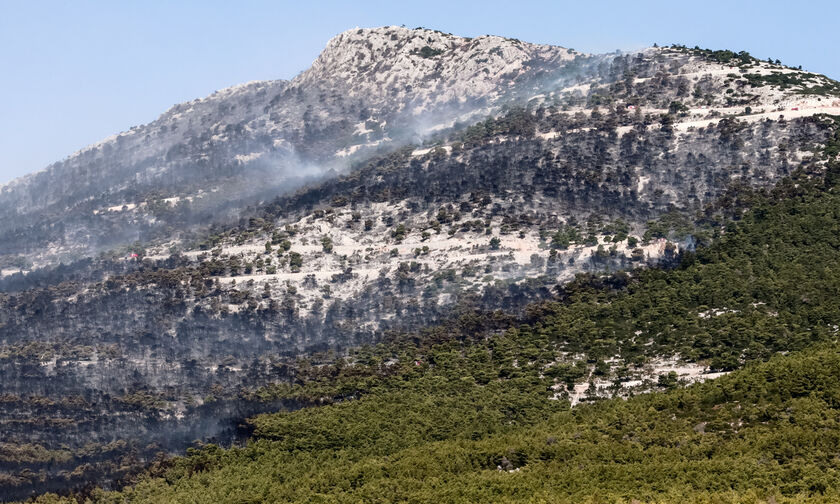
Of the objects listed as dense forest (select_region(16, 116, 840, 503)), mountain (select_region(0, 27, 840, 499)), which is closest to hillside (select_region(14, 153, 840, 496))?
dense forest (select_region(16, 116, 840, 503))

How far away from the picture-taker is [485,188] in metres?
161

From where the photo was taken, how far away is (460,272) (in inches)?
5600

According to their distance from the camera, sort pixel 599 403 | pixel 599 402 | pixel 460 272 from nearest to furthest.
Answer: pixel 599 403 < pixel 599 402 < pixel 460 272

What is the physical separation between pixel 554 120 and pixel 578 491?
10455 cm

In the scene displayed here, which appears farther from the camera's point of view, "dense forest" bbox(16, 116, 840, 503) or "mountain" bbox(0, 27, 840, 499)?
"mountain" bbox(0, 27, 840, 499)

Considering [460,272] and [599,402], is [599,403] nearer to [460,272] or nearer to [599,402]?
[599,402]

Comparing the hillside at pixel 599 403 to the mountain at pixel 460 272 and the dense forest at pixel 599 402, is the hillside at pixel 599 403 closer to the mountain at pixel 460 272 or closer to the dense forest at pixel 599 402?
the dense forest at pixel 599 402

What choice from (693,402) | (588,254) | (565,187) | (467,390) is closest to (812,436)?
(693,402)

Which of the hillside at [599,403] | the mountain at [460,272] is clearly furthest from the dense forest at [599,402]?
the mountain at [460,272]

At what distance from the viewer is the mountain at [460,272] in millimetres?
116500

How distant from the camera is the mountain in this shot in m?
116

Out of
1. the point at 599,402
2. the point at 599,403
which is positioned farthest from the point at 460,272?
the point at 599,403

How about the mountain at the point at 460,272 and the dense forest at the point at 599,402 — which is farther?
the mountain at the point at 460,272

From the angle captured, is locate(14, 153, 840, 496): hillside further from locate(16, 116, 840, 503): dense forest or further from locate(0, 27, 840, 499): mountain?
locate(0, 27, 840, 499): mountain
